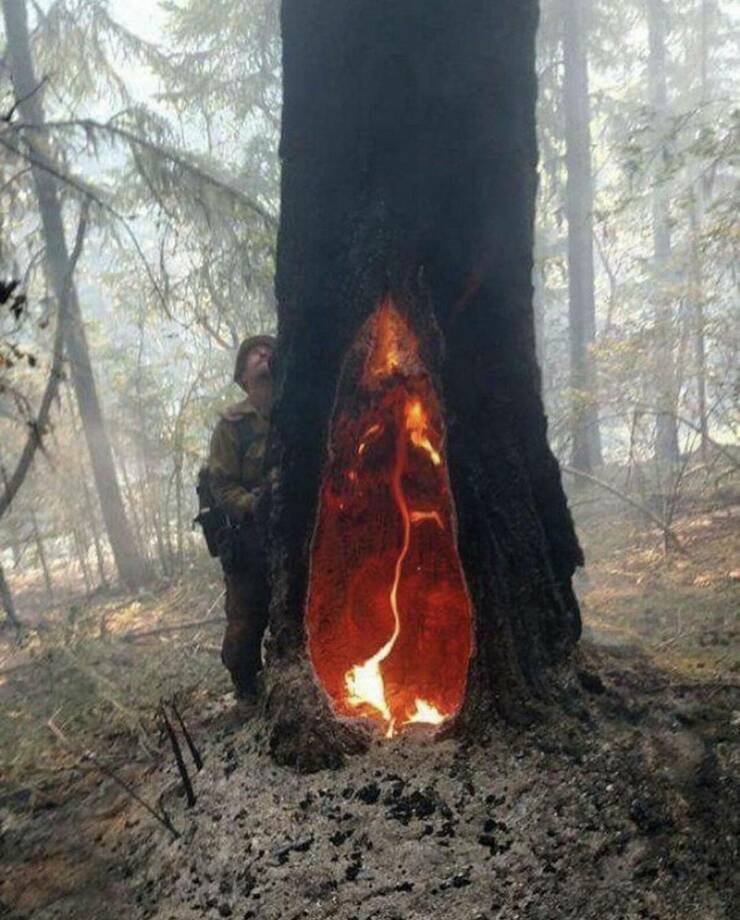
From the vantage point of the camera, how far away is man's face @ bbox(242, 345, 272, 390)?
4.41 metres

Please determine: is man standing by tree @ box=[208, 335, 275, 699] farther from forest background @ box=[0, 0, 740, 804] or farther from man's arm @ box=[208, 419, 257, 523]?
forest background @ box=[0, 0, 740, 804]

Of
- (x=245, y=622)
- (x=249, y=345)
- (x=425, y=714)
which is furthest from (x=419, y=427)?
(x=245, y=622)

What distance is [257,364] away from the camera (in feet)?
14.5

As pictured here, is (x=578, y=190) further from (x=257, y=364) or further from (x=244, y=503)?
(x=244, y=503)

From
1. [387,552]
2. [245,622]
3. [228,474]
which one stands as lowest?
[245,622]

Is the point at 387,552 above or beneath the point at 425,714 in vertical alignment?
above

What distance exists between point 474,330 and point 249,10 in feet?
49.0

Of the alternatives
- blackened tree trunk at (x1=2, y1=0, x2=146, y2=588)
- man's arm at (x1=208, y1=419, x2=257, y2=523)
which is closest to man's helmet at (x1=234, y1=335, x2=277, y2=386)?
man's arm at (x1=208, y1=419, x2=257, y2=523)

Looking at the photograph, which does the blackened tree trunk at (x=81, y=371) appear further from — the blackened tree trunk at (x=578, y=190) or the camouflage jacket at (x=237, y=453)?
the blackened tree trunk at (x=578, y=190)

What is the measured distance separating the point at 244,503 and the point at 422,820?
1.97 meters

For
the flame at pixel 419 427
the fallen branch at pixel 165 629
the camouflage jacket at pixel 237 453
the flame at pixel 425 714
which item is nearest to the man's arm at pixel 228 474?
the camouflage jacket at pixel 237 453

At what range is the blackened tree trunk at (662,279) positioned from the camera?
1158cm

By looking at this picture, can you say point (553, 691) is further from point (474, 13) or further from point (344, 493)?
point (474, 13)

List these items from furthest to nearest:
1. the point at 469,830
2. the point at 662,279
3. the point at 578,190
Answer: the point at 662,279 → the point at 578,190 → the point at 469,830
